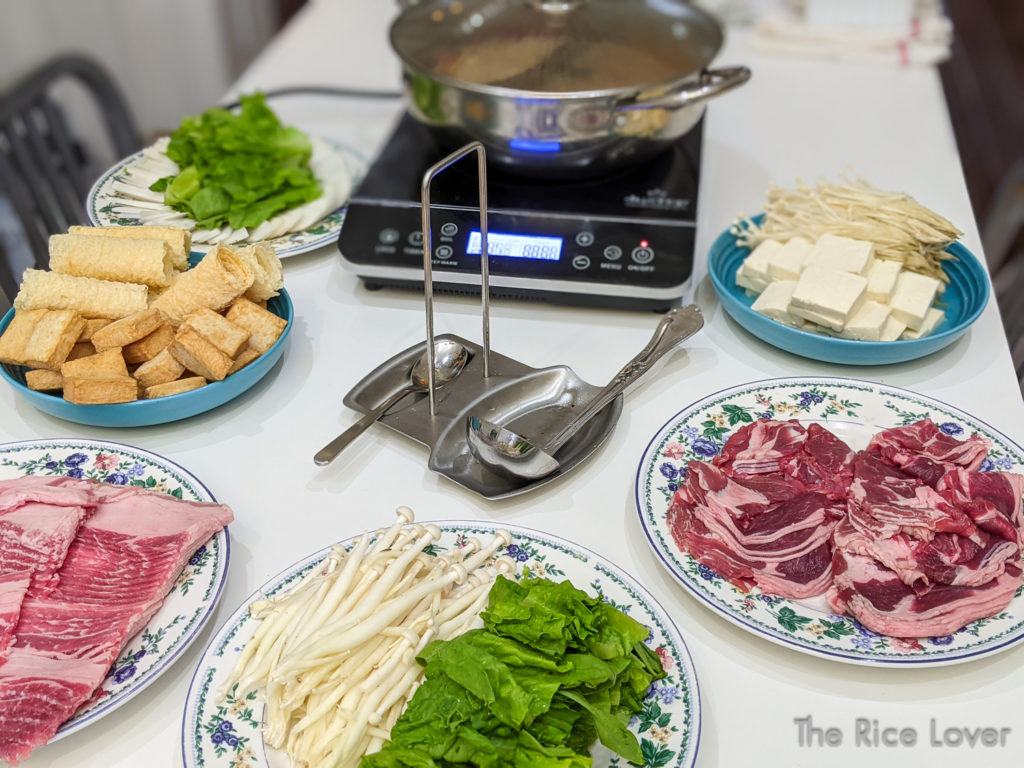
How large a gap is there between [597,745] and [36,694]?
1.48 feet

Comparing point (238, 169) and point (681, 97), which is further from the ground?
point (681, 97)

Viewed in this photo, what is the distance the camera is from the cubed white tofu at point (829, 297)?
1111 mm

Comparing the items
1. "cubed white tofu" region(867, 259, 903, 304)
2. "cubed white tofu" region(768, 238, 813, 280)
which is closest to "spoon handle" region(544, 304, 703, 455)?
"cubed white tofu" region(768, 238, 813, 280)

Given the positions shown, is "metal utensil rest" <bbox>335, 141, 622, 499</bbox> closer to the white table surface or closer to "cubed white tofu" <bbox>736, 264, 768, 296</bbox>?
the white table surface

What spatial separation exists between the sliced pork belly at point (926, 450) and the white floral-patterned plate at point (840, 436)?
0.16ft

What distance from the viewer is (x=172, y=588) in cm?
86

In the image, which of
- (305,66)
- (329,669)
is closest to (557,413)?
(329,669)

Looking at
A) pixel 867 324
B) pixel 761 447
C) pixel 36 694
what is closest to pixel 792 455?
pixel 761 447

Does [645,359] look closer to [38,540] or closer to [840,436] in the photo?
[840,436]

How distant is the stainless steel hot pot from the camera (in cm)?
121

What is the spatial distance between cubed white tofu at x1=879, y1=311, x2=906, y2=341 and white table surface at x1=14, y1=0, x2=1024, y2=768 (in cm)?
5

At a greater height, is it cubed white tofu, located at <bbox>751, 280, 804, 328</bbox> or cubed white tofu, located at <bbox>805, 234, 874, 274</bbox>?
cubed white tofu, located at <bbox>805, 234, 874, 274</bbox>

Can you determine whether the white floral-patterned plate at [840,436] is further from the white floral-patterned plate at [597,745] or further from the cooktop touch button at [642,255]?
the cooktop touch button at [642,255]

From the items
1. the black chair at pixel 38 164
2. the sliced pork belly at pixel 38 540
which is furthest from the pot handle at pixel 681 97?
the black chair at pixel 38 164
